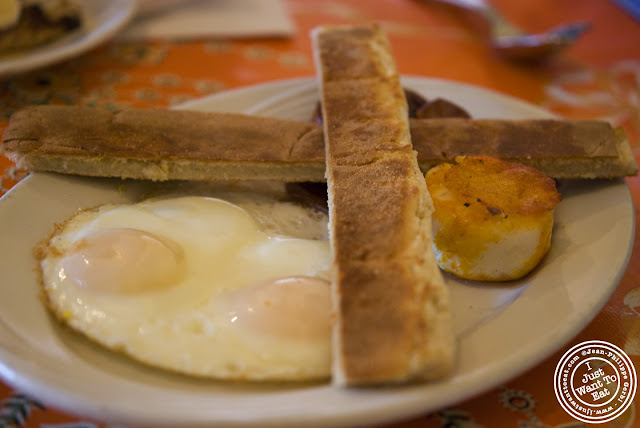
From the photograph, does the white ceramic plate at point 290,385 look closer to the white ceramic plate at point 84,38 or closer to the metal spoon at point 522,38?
the white ceramic plate at point 84,38

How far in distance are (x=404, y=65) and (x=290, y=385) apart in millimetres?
2594

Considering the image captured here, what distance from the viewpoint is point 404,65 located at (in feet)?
11.3

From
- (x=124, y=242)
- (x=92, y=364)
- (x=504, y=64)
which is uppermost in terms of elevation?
(x=124, y=242)

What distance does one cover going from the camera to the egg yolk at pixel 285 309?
144cm

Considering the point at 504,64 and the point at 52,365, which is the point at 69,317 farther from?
the point at 504,64

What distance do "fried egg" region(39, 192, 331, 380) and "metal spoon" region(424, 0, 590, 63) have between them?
237 centimetres

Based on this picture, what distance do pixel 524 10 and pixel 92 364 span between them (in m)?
3.96

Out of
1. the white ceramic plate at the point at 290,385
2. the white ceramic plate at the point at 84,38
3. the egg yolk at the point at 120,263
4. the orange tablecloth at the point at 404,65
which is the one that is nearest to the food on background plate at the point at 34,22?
the white ceramic plate at the point at 84,38

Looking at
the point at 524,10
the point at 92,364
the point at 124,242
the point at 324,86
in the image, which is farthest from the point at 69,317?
the point at 524,10

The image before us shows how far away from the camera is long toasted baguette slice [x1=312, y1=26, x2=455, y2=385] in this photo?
1.26 m

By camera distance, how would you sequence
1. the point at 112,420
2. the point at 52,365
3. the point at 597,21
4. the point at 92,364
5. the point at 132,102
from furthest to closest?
1. the point at 597,21
2. the point at 132,102
3. the point at 92,364
4. the point at 52,365
5. the point at 112,420

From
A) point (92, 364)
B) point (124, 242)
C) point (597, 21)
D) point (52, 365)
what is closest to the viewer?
point (52, 365)

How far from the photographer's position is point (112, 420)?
1155 mm

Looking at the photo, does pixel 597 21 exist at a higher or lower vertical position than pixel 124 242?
lower
